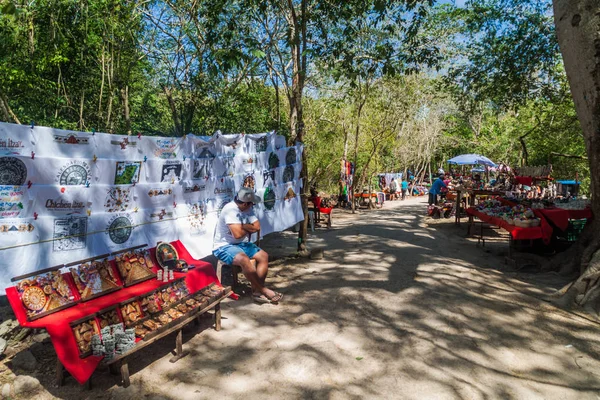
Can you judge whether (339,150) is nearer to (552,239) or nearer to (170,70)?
(170,70)

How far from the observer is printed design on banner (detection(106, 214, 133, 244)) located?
13.7ft

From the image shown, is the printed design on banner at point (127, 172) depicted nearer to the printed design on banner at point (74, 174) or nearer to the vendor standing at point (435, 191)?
the printed design on banner at point (74, 174)

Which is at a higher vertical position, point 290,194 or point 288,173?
point 288,173

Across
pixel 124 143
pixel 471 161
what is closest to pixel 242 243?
pixel 124 143

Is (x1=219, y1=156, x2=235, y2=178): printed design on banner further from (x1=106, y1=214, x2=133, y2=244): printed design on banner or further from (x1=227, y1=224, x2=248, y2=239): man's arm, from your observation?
(x1=106, y1=214, x2=133, y2=244): printed design on banner

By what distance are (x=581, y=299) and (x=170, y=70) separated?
10670mm

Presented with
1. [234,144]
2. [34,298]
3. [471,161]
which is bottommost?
[34,298]

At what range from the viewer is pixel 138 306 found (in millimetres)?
3773

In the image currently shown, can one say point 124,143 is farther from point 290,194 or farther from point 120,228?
point 290,194

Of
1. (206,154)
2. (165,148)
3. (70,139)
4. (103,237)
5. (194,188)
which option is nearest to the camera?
(70,139)

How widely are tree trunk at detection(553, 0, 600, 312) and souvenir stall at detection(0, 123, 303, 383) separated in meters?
4.74

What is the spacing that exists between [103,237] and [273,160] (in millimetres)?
3440

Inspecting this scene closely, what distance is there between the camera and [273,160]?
A: 22.6ft

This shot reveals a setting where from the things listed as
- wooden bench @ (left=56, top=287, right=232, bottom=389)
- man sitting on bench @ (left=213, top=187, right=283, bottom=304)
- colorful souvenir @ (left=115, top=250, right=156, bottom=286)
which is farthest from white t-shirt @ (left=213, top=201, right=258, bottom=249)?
wooden bench @ (left=56, top=287, right=232, bottom=389)
